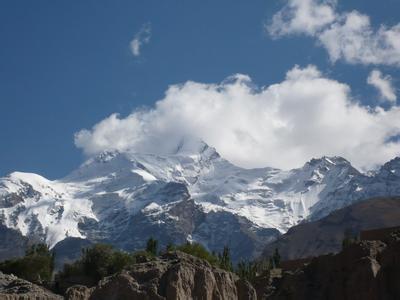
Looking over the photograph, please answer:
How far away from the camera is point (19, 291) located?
56688 millimetres

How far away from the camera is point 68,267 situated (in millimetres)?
87188

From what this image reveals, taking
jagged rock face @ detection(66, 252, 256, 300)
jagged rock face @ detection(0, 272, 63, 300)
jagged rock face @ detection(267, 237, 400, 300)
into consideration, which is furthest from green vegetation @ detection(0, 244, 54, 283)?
jagged rock face @ detection(66, 252, 256, 300)

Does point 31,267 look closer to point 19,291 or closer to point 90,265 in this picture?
point 90,265

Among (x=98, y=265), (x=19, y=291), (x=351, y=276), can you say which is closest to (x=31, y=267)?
(x=98, y=265)

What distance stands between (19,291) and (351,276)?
78.5 feet

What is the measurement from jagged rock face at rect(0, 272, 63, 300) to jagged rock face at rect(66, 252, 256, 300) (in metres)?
4.80

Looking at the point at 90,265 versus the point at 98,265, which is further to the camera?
the point at 90,265

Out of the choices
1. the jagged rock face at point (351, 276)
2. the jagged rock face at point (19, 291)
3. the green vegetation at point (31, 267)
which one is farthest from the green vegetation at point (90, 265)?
the jagged rock face at point (351, 276)

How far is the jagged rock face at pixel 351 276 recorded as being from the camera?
184 feet

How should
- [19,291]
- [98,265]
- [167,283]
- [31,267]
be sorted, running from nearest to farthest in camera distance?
[167,283] → [19,291] → [98,265] → [31,267]

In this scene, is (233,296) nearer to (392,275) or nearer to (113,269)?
(392,275)

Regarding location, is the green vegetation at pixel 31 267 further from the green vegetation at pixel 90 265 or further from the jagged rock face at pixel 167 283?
the jagged rock face at pixel 167 283

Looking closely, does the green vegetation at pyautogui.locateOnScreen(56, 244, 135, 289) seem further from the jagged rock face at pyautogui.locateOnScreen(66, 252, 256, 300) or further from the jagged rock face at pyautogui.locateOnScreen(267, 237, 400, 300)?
the jagged rock face at pyautogui.locateOnScreen(66, 252, 256, 300)

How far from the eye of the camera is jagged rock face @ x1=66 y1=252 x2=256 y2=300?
45.0 m
